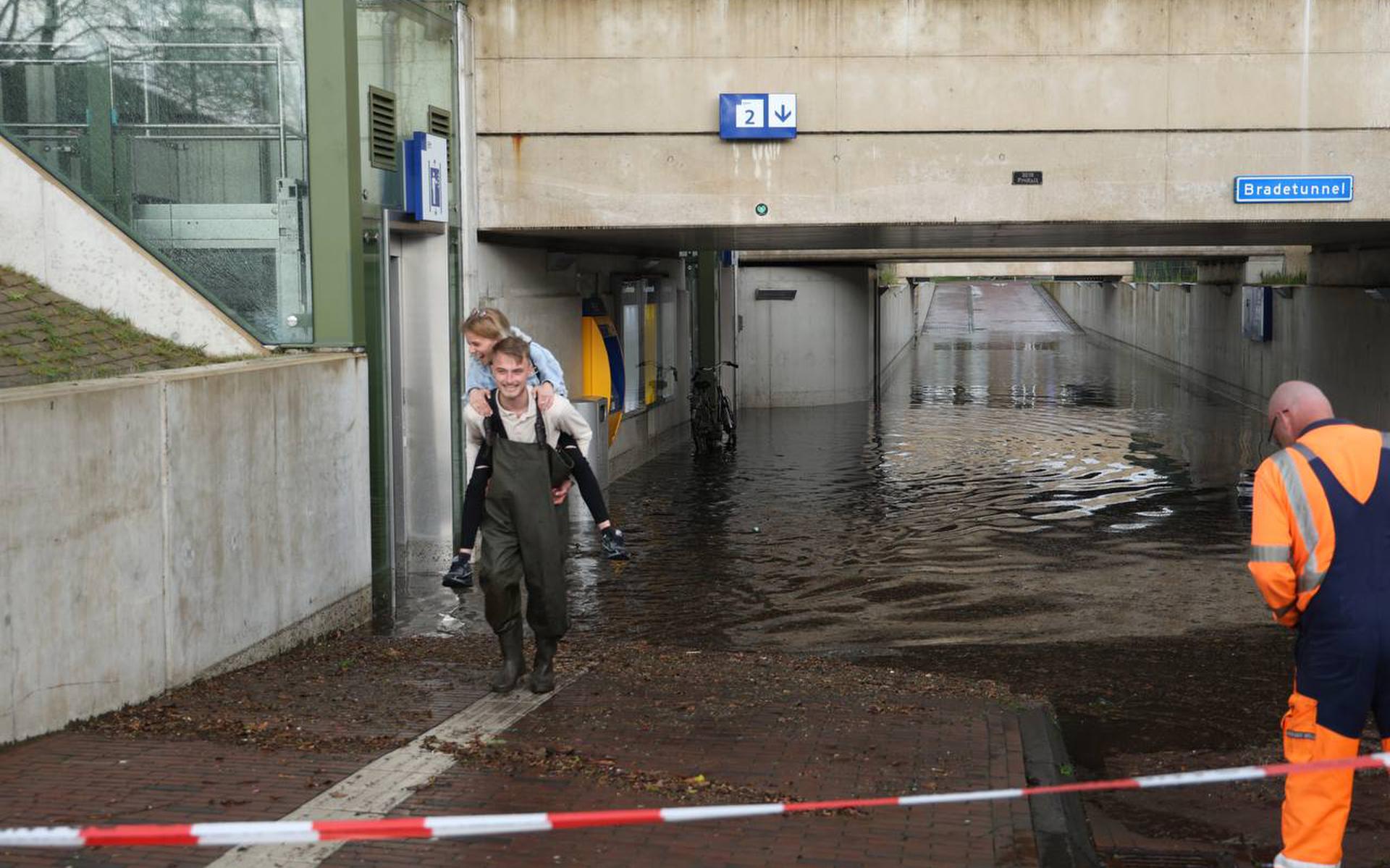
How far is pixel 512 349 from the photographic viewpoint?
6.63 m

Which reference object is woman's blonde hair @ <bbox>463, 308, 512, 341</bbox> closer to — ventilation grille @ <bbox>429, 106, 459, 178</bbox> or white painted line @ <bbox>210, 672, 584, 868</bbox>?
Answer: white painted line @ <bbox>210, 672, 584, 868</bbox>

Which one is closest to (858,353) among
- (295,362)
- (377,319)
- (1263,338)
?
(1263,338)

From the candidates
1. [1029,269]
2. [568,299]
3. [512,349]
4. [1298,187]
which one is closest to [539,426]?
[512,349]

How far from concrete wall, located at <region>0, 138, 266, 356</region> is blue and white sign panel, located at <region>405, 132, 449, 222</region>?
105 inches

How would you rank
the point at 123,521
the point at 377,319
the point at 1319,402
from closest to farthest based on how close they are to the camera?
1. the point at 1319,402
2. the point at 123,521
3. the point at 377,319

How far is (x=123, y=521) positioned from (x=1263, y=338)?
1039 inches

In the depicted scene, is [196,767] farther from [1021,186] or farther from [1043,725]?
[1021,186]

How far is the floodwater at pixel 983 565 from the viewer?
8547 mm

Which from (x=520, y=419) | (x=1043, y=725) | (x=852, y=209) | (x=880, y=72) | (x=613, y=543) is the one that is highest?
(x=880, y=72)

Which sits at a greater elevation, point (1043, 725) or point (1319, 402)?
point (1319, 402)

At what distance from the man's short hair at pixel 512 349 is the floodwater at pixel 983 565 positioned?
286cm

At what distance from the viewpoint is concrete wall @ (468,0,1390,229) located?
43.2 feet

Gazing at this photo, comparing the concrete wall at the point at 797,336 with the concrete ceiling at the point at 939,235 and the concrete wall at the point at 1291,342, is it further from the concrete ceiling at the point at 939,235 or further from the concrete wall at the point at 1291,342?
the concrete wall at the point at 1291,342

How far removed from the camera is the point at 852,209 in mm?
13578
